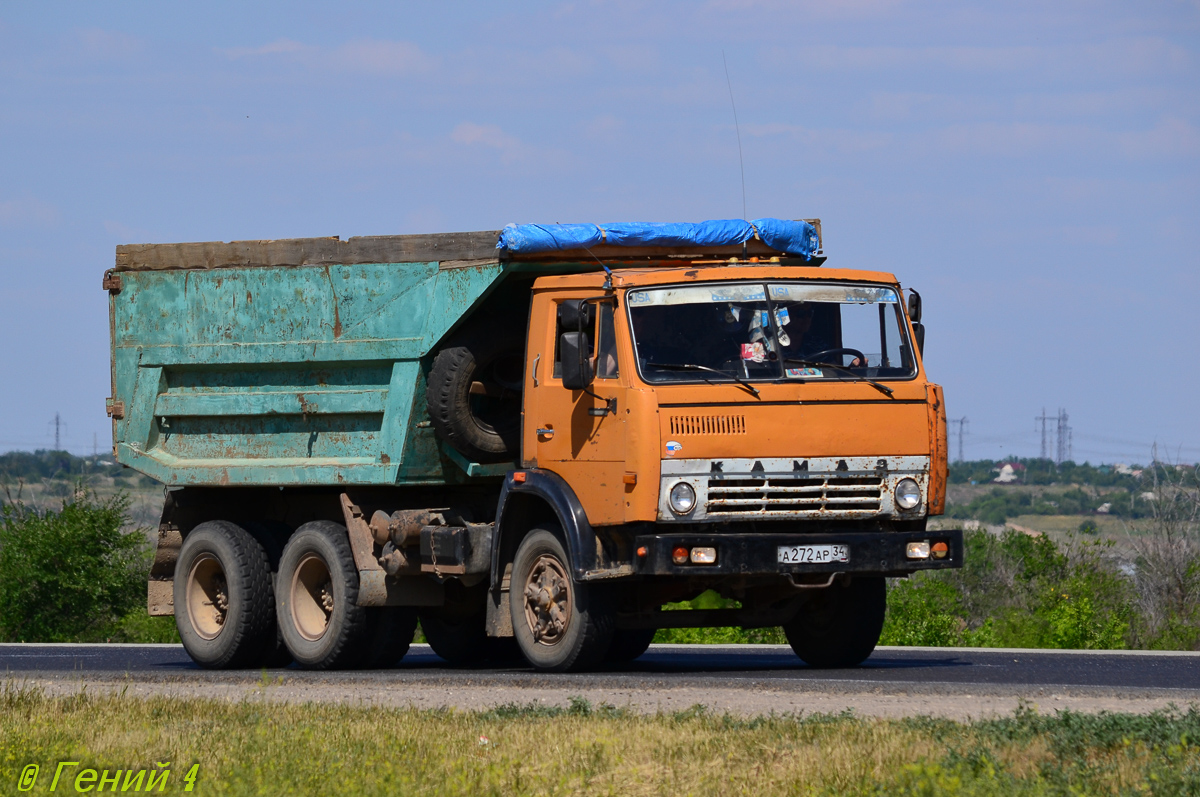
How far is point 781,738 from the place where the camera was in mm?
7949

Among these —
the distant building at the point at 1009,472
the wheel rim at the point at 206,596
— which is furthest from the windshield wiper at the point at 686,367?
the distant building at the point at 1009,472

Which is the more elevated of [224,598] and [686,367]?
[686,367]

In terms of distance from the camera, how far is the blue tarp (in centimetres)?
1291

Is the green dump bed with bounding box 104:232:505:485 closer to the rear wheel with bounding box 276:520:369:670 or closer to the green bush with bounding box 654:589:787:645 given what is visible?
the rear wheel with bounding box 276:520:369:670

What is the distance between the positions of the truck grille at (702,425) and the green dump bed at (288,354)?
2.30 meters

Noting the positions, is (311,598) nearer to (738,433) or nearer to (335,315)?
(335,315)

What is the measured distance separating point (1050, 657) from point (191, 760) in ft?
29.2

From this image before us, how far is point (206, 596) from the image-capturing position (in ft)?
51.4

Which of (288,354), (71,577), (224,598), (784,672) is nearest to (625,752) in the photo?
(784,672)

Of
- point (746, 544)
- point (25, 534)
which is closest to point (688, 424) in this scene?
point (746, 544)

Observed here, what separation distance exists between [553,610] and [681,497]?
5.09 feet

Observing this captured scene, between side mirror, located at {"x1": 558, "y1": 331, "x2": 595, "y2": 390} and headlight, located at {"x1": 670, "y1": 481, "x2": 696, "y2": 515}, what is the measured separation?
105cm

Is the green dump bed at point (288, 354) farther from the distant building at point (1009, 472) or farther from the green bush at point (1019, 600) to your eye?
the distant building at point (1009, 472)

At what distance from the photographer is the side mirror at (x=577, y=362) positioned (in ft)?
39.1
